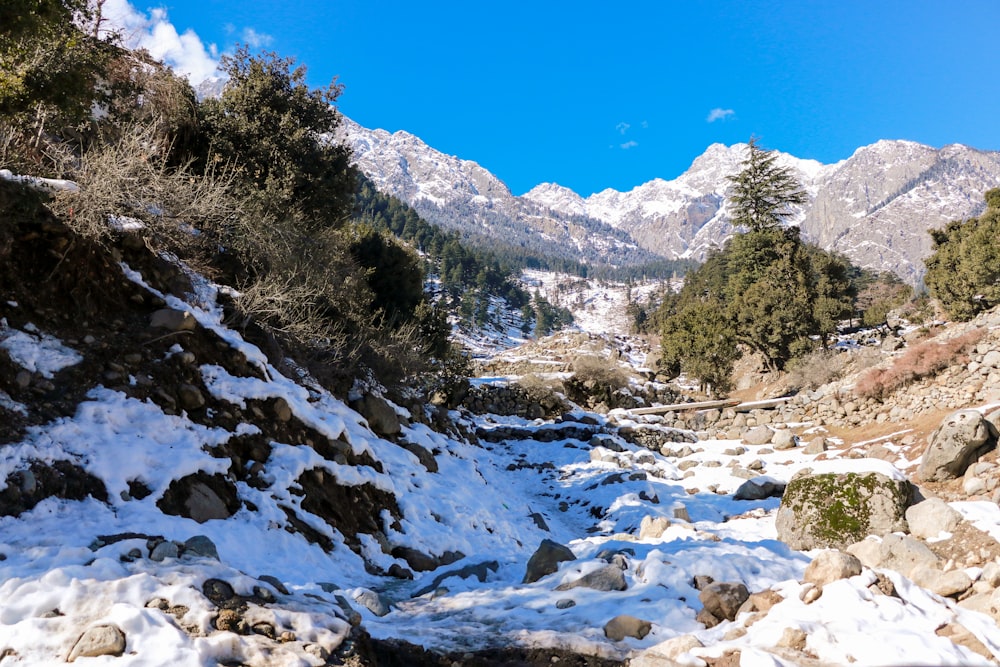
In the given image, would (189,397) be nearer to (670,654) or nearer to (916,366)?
(670,654)

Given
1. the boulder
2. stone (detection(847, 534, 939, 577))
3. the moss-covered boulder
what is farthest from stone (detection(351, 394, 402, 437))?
the boulder

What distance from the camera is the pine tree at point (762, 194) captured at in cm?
3812

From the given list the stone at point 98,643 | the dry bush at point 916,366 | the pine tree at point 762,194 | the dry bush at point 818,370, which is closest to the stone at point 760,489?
the dry bush at point 916,366

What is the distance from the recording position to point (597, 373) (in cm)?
2841

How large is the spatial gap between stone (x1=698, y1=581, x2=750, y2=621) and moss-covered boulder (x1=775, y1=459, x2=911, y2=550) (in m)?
2.97

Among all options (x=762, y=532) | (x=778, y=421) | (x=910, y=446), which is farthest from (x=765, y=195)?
(x=762, y=532)

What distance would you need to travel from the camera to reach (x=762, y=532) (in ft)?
30.1

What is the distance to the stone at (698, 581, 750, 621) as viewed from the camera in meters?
4.38

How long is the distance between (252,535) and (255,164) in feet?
35.6

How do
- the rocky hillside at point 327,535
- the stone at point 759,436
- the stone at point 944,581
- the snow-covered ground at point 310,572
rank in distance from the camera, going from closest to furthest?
the snow-covered ground at point 310,572 → the rocky hillside at point 327,535 → the stone at point 944,581 → the stone at point 759,436

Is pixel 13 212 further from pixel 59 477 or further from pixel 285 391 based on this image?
pixel 285 391

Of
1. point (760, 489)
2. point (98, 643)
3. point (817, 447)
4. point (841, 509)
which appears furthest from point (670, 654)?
point (817, 447)

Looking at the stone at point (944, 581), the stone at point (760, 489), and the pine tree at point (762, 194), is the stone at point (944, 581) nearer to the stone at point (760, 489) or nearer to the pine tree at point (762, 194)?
the stone at point (760, 489)

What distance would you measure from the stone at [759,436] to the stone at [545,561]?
41.2 ft
